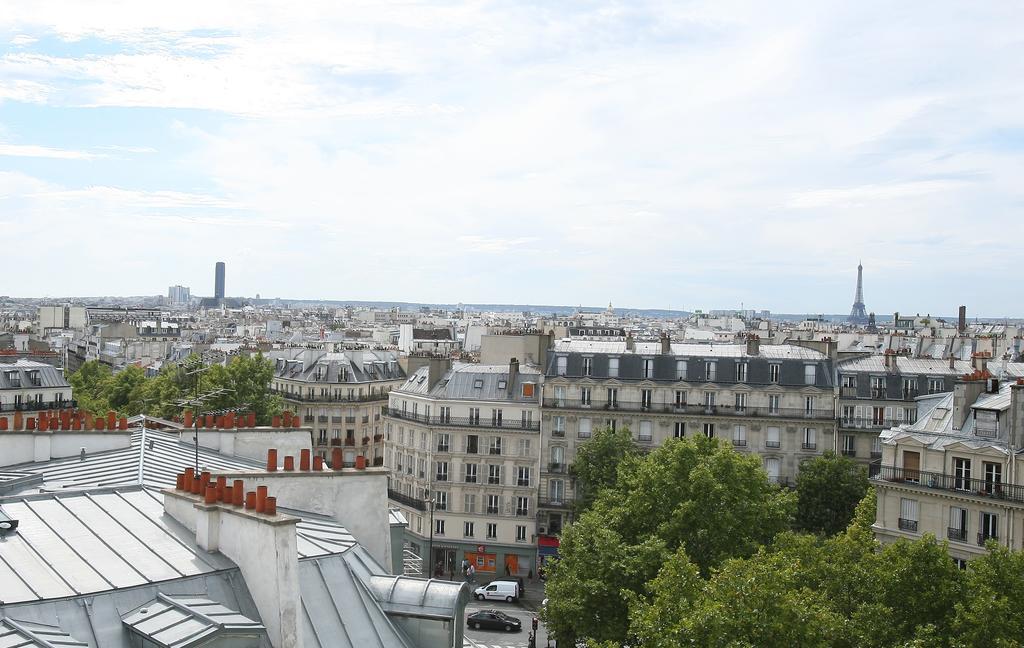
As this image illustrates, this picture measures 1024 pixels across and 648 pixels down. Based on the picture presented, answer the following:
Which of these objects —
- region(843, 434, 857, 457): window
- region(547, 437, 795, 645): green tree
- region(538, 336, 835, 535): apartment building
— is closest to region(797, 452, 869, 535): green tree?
region(538, 336, 835, 535): apartment building

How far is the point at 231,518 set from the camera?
13.9 metres

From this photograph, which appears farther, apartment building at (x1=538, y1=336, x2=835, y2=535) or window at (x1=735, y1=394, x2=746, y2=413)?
window at (x1=735, y1=394, x2=746, y2=413)

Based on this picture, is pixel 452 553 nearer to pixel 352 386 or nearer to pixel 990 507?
pixel 352 386

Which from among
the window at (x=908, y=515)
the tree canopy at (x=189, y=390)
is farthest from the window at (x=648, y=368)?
the tree canopy at (x=189, y=390)

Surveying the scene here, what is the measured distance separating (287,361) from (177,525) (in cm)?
6171

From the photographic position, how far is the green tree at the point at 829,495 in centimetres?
4669

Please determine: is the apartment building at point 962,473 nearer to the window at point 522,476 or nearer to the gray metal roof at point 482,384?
the window at point 522,476

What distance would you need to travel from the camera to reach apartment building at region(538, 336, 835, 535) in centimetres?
5112

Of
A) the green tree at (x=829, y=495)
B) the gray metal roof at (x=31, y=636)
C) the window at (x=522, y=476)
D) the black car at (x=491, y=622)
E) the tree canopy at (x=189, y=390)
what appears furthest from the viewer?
the tree canopy at (x=189, y=390)

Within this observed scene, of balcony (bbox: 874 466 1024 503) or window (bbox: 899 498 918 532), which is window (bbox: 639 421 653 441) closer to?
balcony (bbox: 874 466 1024 503)

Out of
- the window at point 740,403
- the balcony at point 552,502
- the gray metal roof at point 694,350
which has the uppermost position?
the gray metal roof at point 694,350

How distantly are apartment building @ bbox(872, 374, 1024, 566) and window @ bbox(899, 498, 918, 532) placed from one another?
1.3 inches

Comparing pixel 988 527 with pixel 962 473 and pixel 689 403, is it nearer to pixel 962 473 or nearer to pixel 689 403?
pixel 962 473

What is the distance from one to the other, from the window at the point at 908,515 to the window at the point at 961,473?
1.58 m
